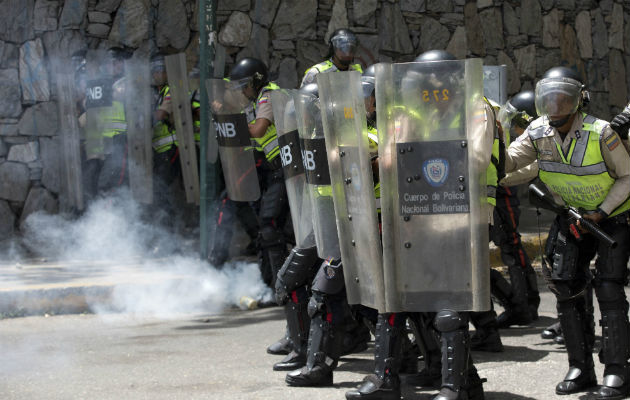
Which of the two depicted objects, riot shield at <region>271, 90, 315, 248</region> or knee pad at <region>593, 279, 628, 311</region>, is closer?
knee pad at <region>593, 279, 628, 311</region>

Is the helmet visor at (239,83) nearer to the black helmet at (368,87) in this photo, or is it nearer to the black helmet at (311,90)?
the black helmet at (311,90)

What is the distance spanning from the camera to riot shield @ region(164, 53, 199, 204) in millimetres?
8953

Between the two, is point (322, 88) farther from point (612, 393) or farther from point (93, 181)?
point (93, 181)

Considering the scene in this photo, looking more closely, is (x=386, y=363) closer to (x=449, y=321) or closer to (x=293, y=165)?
(x=449, y=321)

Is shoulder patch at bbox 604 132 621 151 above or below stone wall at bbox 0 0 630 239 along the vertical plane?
below

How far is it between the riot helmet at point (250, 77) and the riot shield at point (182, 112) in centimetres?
196

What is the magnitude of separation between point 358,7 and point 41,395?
22.2 ft

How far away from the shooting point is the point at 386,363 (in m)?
4.47

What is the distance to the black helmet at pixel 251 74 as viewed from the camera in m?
6.99

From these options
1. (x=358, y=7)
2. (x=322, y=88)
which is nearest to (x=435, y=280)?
(x=322, y=88)

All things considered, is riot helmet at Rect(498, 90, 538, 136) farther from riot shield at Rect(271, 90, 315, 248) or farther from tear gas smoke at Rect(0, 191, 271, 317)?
tear gas smoke at Rect(0, 191, 271, 317)

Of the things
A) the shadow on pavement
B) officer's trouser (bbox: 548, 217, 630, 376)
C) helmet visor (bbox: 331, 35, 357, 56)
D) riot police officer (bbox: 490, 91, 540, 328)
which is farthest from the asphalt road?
helmet visor (bbox: 331, 35, 357, 56)

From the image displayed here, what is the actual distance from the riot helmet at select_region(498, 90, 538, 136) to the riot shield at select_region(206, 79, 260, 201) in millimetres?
1834

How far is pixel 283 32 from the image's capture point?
1027cm
